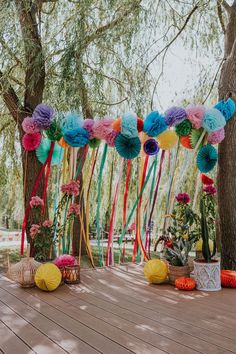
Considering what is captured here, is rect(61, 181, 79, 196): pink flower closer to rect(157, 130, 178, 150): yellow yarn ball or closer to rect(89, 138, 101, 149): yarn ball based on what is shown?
rect(89, 138, 101, 149): yarn ball

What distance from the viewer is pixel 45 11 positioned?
4.79 meters

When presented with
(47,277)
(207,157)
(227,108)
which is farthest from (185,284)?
(227,108)

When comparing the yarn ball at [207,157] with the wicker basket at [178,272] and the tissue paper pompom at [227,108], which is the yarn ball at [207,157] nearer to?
the tissue paper pompom at [227,108]

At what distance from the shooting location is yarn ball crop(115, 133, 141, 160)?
3.41 m

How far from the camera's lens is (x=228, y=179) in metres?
3.59

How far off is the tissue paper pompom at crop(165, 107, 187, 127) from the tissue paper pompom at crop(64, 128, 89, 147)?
0.76m

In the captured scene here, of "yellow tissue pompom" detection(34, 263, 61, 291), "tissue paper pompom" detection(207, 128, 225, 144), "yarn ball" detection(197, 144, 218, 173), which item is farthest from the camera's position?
"yarn ball" detection(197, 144, 218, 173)

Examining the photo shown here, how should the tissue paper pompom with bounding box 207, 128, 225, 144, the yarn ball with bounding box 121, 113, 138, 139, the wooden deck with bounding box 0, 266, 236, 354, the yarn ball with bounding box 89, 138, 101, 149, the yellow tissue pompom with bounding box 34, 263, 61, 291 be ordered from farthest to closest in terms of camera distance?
1. the yarn ball with bounding box 89, 138, 101, 149
2. the tissue paper pompom with bounding box 207, 128, 225, 144
3. the yarn ball with bounding box 121, 113, 138, 139
4. the yellow tissue pompom with bounding box 34, 263, 61, 291
5. the wooden deck with bounding box 0, 266, 236, 354

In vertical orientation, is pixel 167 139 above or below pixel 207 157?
above

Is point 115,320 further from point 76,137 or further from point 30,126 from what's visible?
point 30,126

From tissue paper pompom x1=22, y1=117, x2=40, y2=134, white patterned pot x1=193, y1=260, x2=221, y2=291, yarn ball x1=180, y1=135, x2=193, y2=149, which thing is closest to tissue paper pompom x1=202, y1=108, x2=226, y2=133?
yarn ball x1=180, y1=135, x2=193, y2=149

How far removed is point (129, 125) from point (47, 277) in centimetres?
142

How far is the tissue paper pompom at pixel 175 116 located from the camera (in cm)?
335

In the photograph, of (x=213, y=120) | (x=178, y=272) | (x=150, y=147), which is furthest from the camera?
(x=150, y=147)
